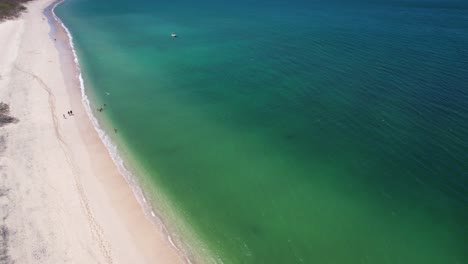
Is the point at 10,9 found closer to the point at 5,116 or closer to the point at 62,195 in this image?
the point at 5,116

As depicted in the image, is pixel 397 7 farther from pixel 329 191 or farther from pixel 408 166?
pixel 329 191

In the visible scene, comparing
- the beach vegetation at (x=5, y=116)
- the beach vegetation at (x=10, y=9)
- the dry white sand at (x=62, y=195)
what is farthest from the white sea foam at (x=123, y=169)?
the beach vegetation at (x=10, y=9)

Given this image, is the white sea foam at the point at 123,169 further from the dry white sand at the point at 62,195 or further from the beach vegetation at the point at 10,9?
the beach vegetation at the point at 10,9

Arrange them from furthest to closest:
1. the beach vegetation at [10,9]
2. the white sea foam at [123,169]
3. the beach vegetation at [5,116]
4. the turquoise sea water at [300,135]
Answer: the beach vegetation at [10,9]
the beach vegetation at [5,116]
the turquoise sea water at [300,135]
the white sea foam at [123,169]

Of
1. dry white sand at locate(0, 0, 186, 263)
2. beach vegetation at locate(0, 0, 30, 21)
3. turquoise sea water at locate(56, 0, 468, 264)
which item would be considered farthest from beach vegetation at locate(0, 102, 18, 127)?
beach vegetation at locate(0, 0, 30, 21)

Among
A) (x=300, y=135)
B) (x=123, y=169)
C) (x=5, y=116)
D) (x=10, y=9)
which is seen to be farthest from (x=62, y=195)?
(x=10, y=9)

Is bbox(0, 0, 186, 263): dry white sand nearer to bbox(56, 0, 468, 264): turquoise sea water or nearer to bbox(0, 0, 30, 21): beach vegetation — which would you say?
bbox(56, 0, 468, 264): turquoise sea water
